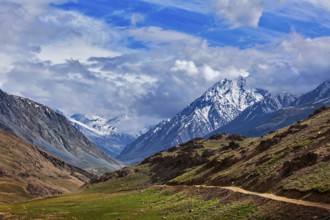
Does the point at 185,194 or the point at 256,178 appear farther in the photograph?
the point at 185,194

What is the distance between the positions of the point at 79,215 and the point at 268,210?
1610 inches

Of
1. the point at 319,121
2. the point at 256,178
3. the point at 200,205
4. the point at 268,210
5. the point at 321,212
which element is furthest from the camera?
the point at 319,121

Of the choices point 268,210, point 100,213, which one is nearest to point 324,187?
point 268,210

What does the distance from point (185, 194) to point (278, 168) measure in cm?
2615

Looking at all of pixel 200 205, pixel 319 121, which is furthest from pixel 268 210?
pixel 319 121

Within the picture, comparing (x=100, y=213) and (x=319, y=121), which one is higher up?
(x=319, y=121)

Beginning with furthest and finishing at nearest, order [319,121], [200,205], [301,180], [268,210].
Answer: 1. [319,121]
2. [200,205]
3. [301,180]
4. [268,210]

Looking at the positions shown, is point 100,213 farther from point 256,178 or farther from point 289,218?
point 289,218

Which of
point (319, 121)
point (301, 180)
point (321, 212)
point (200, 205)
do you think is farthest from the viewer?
point (319, 121)

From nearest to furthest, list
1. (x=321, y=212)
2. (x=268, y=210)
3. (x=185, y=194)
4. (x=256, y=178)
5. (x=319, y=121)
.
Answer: (x=321, y=212) < (x=268, y=210) < (x=256, y=178) < (x=185, y=194) < (x=319, y=121)

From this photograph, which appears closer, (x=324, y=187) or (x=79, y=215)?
(x=324, y=187)

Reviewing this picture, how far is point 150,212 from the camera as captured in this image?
8162 centimetres

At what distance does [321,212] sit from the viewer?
158 ft

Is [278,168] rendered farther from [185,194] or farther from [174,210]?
[185,194]
